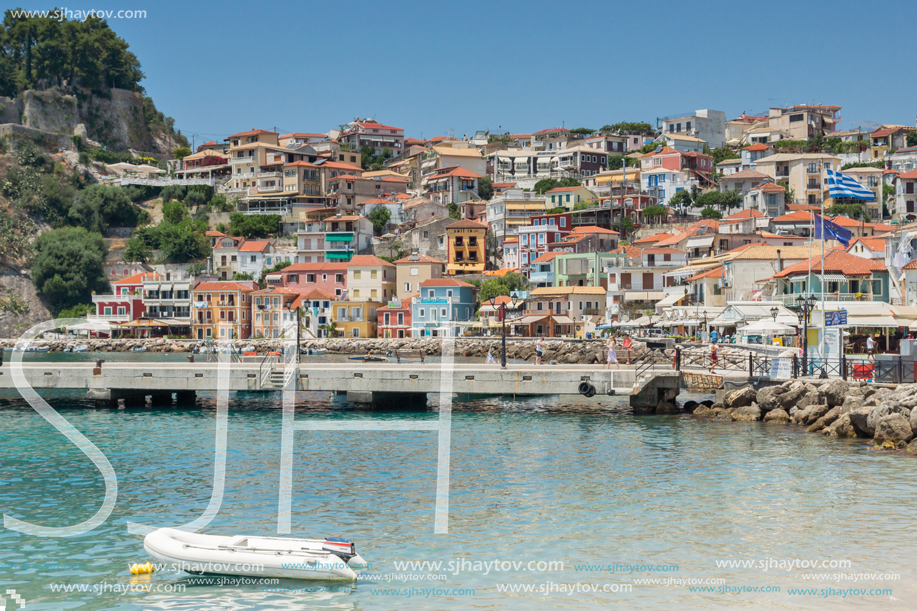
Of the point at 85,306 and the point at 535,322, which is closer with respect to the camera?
the point at 535,322

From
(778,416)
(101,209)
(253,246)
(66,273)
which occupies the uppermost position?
(101,209)

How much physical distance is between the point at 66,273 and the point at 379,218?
40.1 meters

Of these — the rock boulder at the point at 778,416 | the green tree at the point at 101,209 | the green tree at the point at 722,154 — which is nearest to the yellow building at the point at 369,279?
the green tree at the point at 101,209

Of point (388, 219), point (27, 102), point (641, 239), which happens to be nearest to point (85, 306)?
point (388, 219)

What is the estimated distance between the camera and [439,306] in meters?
A: 86.4

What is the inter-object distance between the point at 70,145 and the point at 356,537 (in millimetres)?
132568

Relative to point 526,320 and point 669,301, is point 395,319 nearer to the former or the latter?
point 526,320

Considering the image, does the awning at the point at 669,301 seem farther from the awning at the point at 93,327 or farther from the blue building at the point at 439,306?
the awning at the point at 93,327

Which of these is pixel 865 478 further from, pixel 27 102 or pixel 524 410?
pixel 27 102

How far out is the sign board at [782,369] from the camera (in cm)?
3022

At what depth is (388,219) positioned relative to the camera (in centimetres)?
10919

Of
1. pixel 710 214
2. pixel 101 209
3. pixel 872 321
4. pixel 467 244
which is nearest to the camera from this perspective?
pixel 872 321

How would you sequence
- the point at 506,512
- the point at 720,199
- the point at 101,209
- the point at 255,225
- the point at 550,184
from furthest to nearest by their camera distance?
the point at 101,209 → the point at 550,184 → the point at 255,225 → the point at 720,199 → the point at 506,512

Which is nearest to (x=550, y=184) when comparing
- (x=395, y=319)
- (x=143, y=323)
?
(x=395, y=319)
